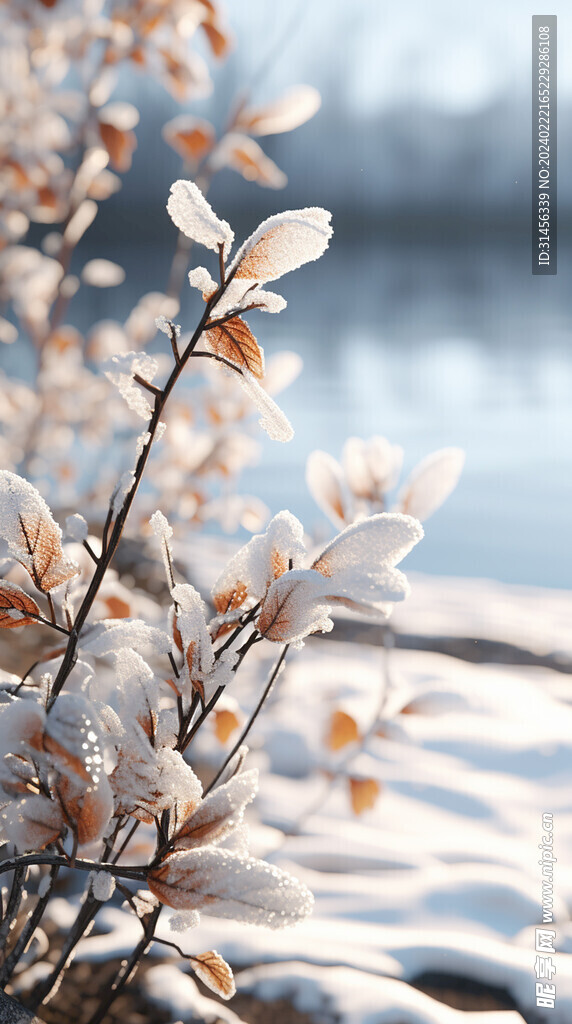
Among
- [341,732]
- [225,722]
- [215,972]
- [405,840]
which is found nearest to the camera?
[215,972]

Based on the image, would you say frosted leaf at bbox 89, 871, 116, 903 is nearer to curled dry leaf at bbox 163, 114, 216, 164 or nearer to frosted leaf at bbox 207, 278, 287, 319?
frosted leaf at bbox 207, 278, 287, 319

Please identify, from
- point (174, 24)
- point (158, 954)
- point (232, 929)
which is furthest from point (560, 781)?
point (174, 24)

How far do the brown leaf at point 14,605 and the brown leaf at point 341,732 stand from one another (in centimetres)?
68

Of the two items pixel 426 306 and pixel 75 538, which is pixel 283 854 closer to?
pixel 75 538

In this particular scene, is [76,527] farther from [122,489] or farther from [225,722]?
[225,722]

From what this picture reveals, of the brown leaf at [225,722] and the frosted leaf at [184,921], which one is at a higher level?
the brown leaf at [225,722]

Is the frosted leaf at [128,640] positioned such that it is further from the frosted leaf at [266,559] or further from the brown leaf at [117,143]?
the brown leaf at [117,143]

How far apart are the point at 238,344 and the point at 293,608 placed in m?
0.17

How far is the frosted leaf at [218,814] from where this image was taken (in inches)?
16.3

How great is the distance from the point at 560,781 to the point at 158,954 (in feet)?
3.55

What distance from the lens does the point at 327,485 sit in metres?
0.80

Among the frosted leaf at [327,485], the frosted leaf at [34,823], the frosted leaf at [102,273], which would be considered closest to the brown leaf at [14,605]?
the frosted leaf at [34,823]

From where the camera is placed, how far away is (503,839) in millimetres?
1326

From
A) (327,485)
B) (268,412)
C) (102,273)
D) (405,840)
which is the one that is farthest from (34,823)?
(102,273)
